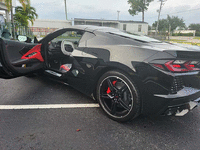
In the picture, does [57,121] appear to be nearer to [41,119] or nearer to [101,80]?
[41,119]

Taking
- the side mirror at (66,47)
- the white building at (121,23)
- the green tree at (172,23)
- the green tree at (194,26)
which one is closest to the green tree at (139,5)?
the white building at (121,23)

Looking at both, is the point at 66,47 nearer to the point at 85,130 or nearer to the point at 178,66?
the point at 85,130

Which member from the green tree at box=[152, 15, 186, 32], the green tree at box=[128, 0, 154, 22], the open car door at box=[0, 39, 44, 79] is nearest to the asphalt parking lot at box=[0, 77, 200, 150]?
the open car door at box=[0, 39, 44, 79]

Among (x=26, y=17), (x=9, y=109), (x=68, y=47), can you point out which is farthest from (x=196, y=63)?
(x=26, y=17)

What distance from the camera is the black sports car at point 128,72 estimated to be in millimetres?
1911

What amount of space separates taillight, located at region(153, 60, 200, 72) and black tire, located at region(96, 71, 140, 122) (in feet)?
1.44

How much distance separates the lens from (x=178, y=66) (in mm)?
1923

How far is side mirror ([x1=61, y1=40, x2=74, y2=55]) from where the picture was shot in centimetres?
364

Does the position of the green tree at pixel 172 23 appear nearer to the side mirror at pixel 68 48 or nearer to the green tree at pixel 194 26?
the green tree at pixel 194 26

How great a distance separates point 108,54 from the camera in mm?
2342

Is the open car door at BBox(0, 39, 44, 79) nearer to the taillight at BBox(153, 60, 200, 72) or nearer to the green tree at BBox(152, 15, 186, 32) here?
the taillight at BBox(153, 60, 200, 72)

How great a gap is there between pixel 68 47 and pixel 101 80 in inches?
66.5

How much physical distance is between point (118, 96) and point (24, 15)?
908 inches

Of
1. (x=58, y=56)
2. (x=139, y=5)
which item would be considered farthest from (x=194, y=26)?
(x=58, y=56)
